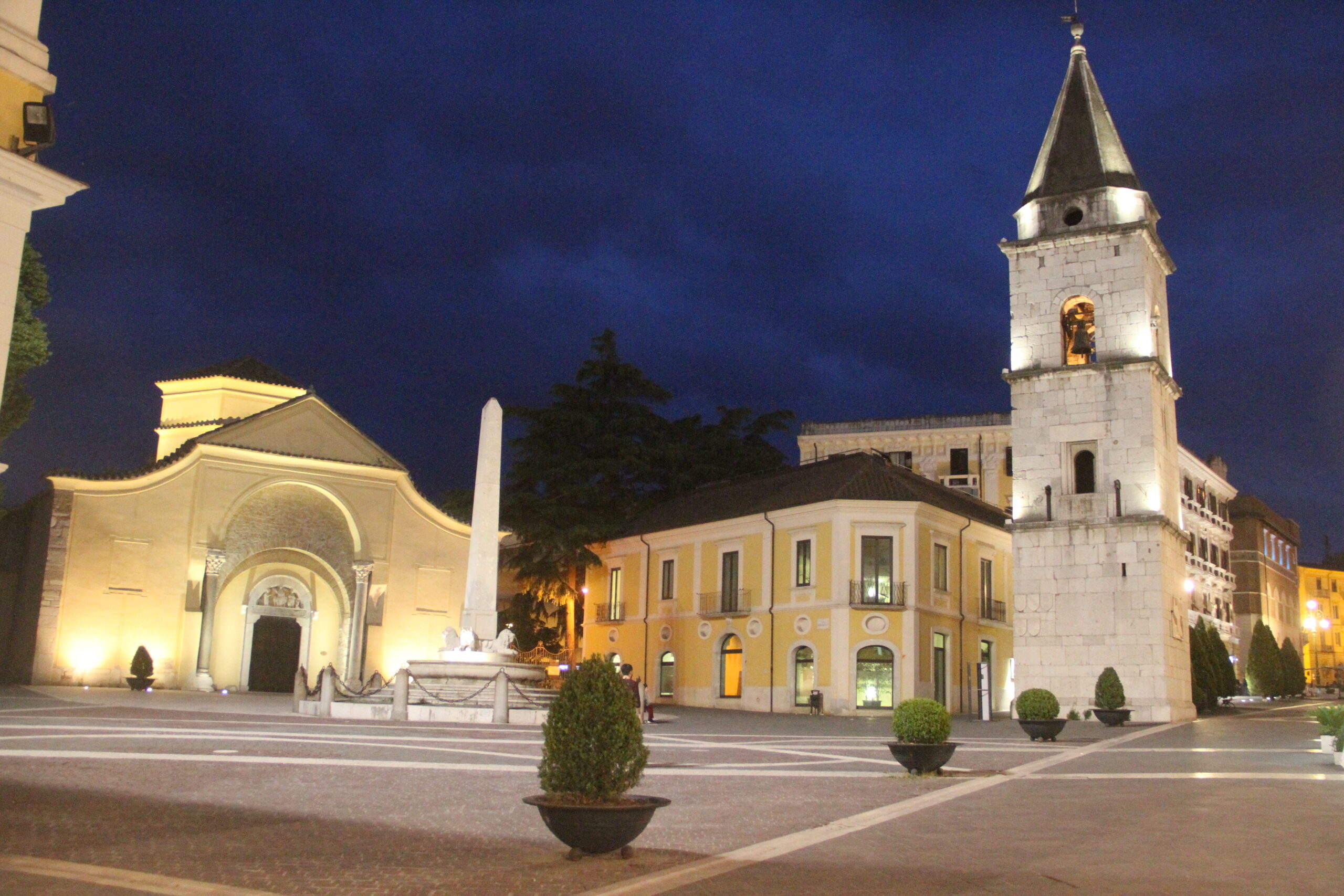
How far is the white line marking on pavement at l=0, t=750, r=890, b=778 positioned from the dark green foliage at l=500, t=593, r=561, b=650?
32.3 metres

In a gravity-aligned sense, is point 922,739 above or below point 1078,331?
below

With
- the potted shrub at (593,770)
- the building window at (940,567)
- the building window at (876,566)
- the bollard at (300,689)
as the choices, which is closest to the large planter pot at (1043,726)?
the building window at (876,566)

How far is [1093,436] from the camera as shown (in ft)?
102

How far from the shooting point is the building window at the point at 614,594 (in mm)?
46409

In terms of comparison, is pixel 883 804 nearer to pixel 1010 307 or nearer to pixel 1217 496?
pixel 1010 307

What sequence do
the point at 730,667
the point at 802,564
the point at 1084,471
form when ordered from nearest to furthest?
the point at 1084,471 → the point at 802,564 → the point at 730,667

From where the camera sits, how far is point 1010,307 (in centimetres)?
3338

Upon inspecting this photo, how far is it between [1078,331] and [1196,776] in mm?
20909

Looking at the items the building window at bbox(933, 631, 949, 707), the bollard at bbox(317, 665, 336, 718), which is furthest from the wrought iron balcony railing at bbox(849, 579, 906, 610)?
the bollard at bbox(317, 665, 336, 718)

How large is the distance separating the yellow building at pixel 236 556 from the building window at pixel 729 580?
30.2 feet

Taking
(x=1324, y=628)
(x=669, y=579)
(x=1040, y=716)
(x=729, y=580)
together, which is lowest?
(x=1040, y=716)

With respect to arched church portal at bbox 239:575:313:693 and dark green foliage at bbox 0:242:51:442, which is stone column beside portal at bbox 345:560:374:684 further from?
dark green foliage at bbox 0:242:51:442

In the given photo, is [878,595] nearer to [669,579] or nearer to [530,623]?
[669,579]

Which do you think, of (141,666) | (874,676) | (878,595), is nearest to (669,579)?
(878,595)
